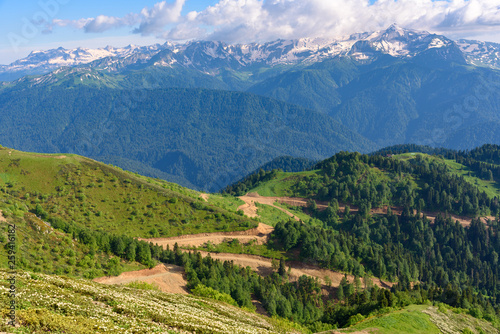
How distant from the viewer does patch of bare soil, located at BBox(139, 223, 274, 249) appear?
462 ft

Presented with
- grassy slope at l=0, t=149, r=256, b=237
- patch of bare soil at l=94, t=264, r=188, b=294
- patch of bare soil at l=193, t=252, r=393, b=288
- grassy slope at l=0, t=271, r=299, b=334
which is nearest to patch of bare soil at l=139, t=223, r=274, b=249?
grassy slope at l=0, t=149, r=256, b=237

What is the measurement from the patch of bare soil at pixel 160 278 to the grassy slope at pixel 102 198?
95.2 feet

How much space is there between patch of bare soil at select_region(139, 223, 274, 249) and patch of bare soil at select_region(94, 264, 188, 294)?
2386cm

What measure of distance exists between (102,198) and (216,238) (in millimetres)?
49796

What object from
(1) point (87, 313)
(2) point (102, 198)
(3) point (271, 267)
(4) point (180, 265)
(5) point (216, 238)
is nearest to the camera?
(1) point (87, 313)

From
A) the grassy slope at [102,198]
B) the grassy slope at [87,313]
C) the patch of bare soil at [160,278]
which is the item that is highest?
the grassy slope at [102,198]

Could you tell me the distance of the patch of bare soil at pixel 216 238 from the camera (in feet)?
462

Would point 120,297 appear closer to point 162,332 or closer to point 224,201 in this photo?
point 162,332

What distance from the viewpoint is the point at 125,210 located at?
148 m

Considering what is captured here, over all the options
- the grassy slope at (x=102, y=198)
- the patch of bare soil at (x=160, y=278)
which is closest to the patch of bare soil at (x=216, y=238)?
the grassy slope at (x=102, y=198)

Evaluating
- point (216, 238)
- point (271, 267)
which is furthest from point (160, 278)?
point (271, 267)

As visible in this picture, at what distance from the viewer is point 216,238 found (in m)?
147

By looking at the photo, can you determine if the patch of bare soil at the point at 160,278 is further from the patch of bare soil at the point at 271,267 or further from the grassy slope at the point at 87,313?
the grassy slope at the point at 87,313

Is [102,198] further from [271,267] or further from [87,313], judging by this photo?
[87,313]
